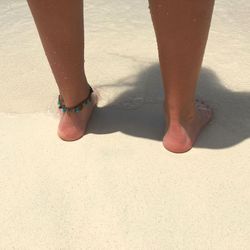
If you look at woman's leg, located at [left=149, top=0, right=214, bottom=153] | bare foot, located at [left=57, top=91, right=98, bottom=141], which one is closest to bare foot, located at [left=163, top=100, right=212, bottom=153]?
woman's leg, located at [left=149, top=0, right=214, bottom=153]

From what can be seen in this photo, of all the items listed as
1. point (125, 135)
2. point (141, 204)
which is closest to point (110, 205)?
point (141, 204)

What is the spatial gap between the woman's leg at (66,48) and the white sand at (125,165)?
7 centimetres

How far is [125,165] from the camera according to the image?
1.31 m

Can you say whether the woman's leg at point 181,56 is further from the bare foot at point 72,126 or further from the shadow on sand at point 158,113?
the bare foot at point 72,126

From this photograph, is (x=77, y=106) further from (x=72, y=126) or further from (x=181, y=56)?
(x=181, y=56)

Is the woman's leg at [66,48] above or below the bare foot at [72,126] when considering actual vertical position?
above

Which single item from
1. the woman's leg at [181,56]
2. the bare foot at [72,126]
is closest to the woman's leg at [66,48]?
the bare foot at [72,126]

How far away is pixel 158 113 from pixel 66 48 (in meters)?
0.47

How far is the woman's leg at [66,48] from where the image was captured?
3.67 ft

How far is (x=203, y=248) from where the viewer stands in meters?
1.05

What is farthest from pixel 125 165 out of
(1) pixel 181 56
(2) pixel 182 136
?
(1) pixel 181 56

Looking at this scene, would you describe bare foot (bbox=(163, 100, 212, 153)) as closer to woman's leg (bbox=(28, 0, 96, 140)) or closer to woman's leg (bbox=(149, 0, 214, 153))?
woman's leg (bbox=(149, 0, 214, 153))

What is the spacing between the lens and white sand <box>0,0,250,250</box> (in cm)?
111

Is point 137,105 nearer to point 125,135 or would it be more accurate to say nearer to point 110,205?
point 125,135
